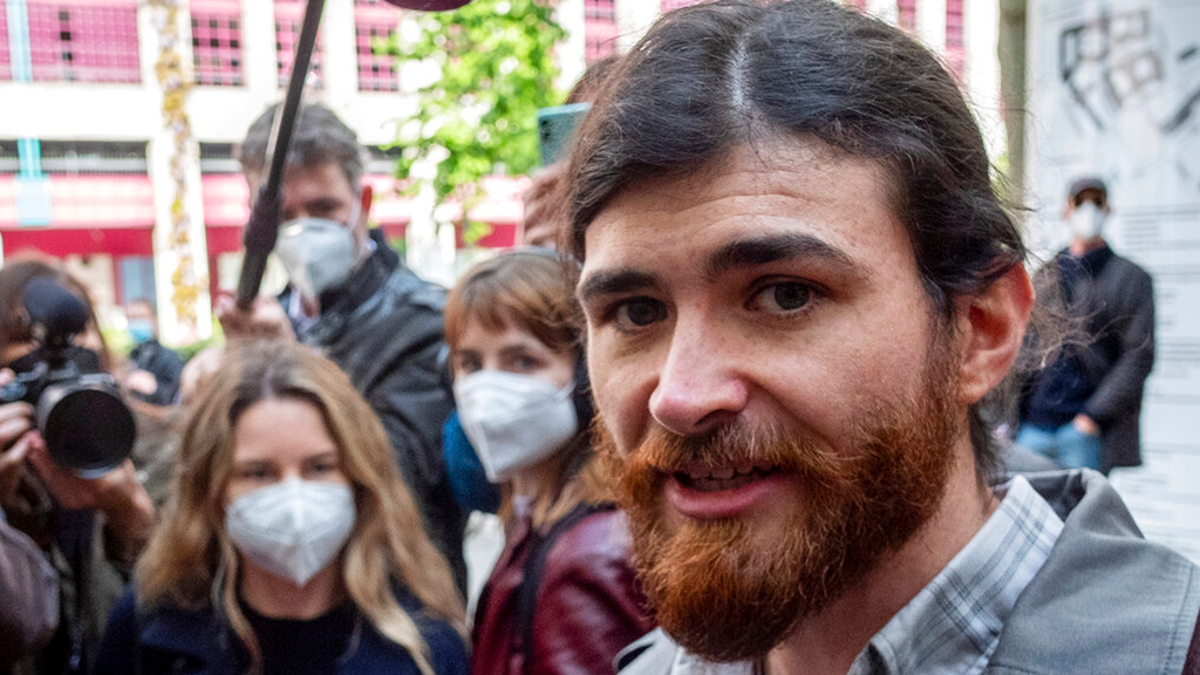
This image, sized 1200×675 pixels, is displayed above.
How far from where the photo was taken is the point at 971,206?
1.48 m

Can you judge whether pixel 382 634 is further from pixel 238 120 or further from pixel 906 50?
pixel 238 120

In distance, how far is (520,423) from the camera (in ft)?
8.94

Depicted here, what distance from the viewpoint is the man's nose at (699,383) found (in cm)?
130

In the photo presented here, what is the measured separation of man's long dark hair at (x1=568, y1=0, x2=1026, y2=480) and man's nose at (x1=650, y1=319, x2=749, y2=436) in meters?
0.22

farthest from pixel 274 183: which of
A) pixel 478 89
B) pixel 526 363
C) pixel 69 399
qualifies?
pixel 478 89

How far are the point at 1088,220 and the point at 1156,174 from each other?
0.35 metres

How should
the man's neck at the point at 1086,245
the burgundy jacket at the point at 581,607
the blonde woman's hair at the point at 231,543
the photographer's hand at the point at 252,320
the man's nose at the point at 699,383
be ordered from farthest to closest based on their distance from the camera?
the man's neck at the point at 1086,245, the photographer's hand at the point at 252,320, the blonde woman's hair at the point at 231,543, the burgundy jacket at the point at 581,607, the man's nose at the point at 699,383

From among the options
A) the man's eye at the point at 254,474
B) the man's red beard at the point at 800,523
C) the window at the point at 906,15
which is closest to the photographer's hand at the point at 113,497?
the man's eye at the point at 254,474

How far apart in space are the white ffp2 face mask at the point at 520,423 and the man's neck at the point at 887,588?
129 centimetres

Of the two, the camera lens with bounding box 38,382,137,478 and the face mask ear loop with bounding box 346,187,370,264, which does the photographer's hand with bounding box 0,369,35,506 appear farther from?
the face mask ear loop with bounding box 346,187,370,264

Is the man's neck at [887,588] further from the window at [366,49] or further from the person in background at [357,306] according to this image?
the window at [366,49]

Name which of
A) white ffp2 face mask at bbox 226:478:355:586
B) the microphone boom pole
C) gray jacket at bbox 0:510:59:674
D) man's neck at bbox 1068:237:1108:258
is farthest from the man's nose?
man's neck at bbox 1068:237:1108:258

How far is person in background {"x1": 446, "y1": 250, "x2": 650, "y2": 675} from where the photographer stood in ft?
6.89

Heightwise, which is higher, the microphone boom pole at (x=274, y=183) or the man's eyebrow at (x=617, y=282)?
the microphone boom pole at (x=274, y=183)
